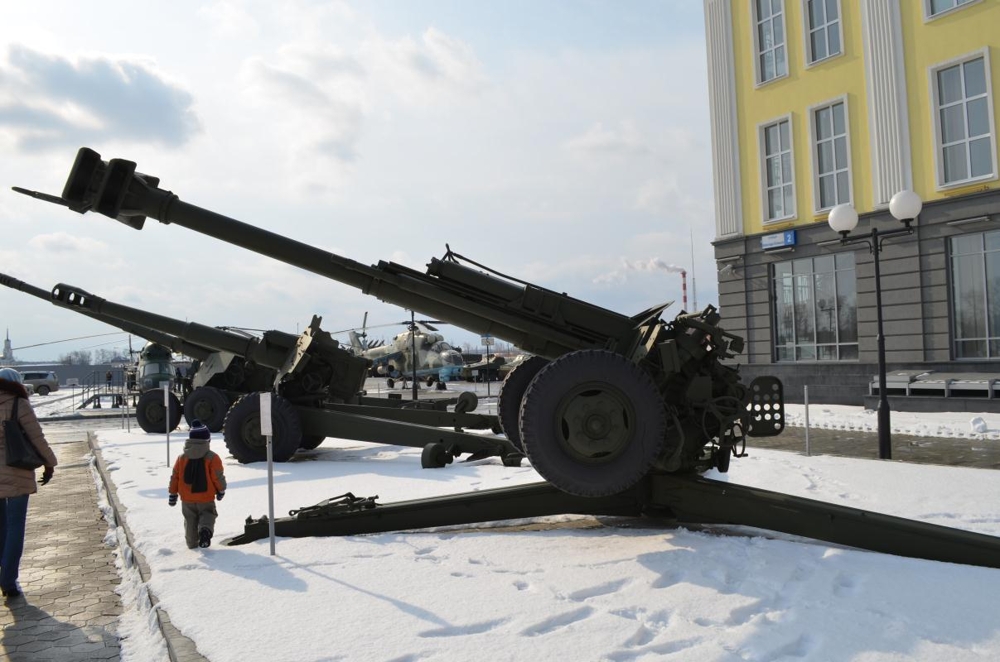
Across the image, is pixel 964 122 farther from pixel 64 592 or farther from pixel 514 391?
pixel 64 592

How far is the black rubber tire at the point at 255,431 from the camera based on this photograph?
1020 centimetres

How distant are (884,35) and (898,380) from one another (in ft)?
25.9

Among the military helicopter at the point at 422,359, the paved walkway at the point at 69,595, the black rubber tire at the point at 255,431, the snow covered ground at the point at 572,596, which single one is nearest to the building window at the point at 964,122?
the snow covered ground at the point at 572,596

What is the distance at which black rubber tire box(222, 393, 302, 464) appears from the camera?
10.2m

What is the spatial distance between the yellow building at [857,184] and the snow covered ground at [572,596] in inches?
422

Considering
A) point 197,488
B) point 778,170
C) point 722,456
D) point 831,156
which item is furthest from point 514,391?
point 778,170

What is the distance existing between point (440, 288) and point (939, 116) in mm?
15051

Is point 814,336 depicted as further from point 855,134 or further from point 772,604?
point 772,604

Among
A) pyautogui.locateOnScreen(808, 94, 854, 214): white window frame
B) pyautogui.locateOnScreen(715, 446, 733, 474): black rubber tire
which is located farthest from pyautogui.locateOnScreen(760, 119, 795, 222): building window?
pyautogui.locateOnScreen(715, 446, 733, 474): black rubber tire

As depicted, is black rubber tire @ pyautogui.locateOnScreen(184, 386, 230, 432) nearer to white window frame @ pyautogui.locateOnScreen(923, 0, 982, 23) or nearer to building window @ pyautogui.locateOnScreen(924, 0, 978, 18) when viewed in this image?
white window frame @ pyautogui.locateOnScreen(923, 0, 982, 23)

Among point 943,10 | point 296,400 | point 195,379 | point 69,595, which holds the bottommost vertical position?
point 69,595

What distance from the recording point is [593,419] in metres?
4.54

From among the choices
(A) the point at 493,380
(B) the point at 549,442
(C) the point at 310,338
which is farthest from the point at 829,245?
(A) the point at 493,380

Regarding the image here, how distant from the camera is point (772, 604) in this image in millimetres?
3760
